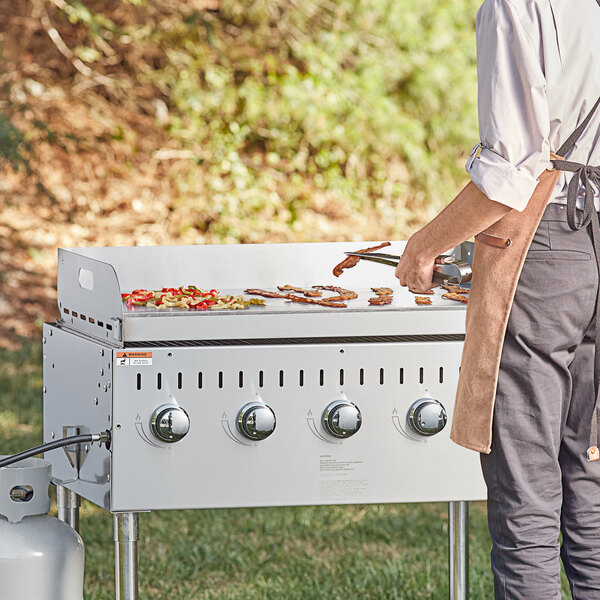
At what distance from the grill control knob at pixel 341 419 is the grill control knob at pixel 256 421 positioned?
0.11 m

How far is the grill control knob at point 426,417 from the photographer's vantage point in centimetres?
216

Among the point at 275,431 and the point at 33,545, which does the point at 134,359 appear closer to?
the point at 275,431

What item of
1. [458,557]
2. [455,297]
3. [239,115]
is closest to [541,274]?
[455,297]

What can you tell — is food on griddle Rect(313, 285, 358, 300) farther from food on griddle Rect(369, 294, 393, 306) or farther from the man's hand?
the man's hand

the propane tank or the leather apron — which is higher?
the leather apron

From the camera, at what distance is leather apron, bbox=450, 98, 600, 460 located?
177 cm

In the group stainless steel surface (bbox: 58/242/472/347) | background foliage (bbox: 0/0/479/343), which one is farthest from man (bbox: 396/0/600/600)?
background foliage (bbox: 0/0/479/343)

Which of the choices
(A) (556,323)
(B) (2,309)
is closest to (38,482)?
(A) (556,323)

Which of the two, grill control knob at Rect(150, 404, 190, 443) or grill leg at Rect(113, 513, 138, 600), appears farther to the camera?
grill leg at Rect(113, 513, 138, 600)

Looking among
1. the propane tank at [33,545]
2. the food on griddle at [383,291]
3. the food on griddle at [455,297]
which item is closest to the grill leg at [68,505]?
the propane tank at [33,545]

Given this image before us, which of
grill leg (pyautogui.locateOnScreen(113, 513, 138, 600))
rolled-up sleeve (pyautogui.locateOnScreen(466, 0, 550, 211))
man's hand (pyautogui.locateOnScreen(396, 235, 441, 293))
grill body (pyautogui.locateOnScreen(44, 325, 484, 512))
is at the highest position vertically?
rolled-up sleeve (pyautogui.locateOnScreen(466, 0, 550, 211))

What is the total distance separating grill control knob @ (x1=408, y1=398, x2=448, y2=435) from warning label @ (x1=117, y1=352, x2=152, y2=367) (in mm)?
557

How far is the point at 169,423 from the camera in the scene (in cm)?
203

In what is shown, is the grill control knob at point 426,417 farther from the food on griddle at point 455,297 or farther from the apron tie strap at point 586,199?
the apron tie strap at point 586,199
